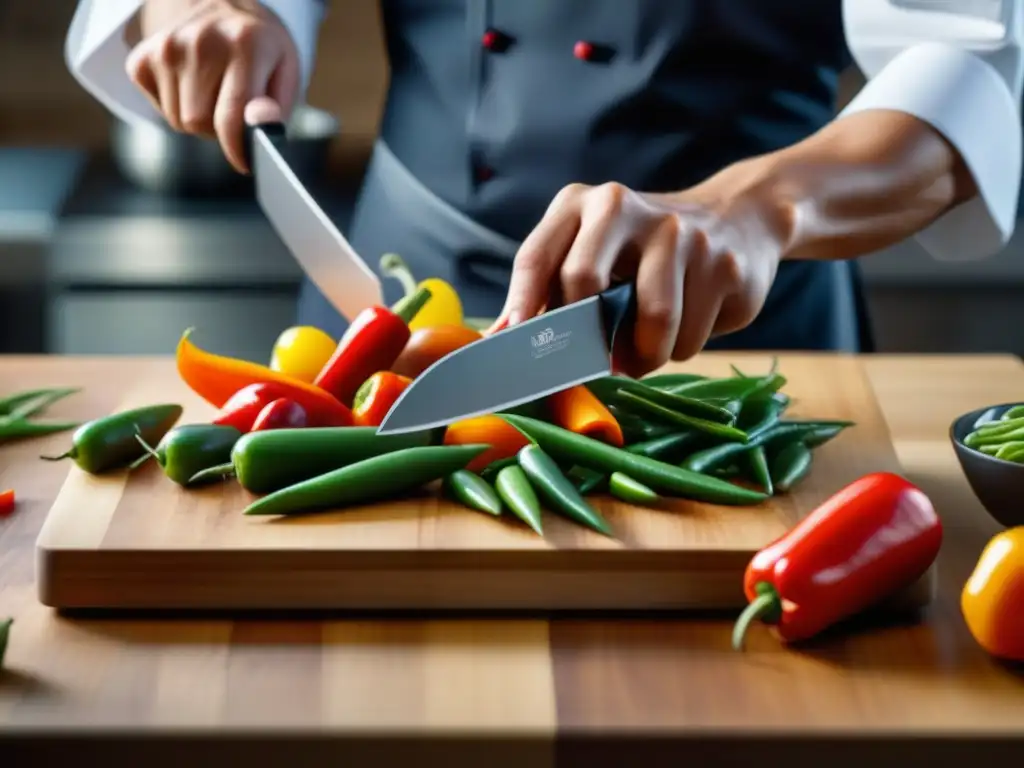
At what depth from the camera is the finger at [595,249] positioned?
124cm

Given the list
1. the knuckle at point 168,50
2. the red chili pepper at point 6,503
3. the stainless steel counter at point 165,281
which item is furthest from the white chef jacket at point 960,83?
the stainless steel counter at point 165,281

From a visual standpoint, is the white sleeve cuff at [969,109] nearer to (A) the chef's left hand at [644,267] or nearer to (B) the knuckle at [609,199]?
(A) the chef's left hand at [644,267]

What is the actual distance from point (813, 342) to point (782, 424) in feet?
1.94

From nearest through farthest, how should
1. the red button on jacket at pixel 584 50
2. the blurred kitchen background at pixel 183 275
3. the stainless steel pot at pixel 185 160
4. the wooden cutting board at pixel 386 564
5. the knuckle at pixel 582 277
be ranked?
1. the wooden cutting board at pixel 386 564
2. the knuckle at pixel 582 277
3. the red button on jacket at pixel 584 50
4. the blurred kitchen background at pixel 183 275
5. the stainless steel pot at pixel 185 160

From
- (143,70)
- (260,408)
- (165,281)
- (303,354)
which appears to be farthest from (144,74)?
(165,281)

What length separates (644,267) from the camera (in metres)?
1.26

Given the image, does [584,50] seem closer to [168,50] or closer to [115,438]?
[168,50]

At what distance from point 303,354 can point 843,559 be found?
66cm

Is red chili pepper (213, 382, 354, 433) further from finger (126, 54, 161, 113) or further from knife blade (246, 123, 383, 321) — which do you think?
finger (126, 54, 161, 113)

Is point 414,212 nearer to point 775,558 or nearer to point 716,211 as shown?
point 716,211

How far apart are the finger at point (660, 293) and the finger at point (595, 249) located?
0.10 ft

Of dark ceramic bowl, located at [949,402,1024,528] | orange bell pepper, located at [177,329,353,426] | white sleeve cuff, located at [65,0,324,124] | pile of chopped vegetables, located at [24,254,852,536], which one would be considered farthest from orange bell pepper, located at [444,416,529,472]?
white sleeve cuff, located at [65,0,324,124]

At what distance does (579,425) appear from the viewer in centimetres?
130

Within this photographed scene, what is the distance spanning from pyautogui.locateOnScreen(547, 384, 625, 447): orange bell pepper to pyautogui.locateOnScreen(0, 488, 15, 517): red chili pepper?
50 centimetres
